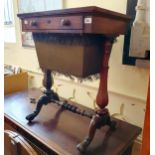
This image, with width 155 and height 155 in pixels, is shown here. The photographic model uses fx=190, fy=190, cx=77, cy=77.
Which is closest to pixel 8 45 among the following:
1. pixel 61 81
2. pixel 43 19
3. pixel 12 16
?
pixel 12 16

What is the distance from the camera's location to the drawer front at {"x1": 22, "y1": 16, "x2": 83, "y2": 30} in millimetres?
850

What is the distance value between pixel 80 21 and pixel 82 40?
0.39 ft

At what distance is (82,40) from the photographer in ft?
3.05

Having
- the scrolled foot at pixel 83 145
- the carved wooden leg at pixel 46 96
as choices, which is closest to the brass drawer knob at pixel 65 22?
the carved wooden leg at pixel 46 96

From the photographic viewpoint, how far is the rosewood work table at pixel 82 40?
84 centimetres

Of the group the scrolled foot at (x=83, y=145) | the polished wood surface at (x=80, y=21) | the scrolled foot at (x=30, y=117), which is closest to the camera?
the polished wood surface at (x=80, y=21)

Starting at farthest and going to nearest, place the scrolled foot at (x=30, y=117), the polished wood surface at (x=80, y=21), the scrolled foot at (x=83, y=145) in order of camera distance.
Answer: the scrolled foot at (x=30, y=117) < the scrolled foot at (x=83, y=145) < the polished wood surface at (x=80, y=21)

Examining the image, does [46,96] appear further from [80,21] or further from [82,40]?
[80,21]

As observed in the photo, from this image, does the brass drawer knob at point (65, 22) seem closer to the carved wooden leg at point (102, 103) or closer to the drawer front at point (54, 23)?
the drawer front at point (54, 23)

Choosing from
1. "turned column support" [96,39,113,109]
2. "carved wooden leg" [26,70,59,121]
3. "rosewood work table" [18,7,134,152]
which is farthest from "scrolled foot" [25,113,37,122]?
"turned column support" [96,39,113,109]

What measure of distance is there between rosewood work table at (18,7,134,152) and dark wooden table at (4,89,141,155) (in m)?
0.08

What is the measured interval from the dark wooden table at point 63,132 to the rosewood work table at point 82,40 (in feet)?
0.26

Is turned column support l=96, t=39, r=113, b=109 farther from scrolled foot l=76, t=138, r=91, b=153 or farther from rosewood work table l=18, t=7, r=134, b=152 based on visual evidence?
scrolled foot l=76, t=138, r=91, b=153

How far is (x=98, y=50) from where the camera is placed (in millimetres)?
1007
